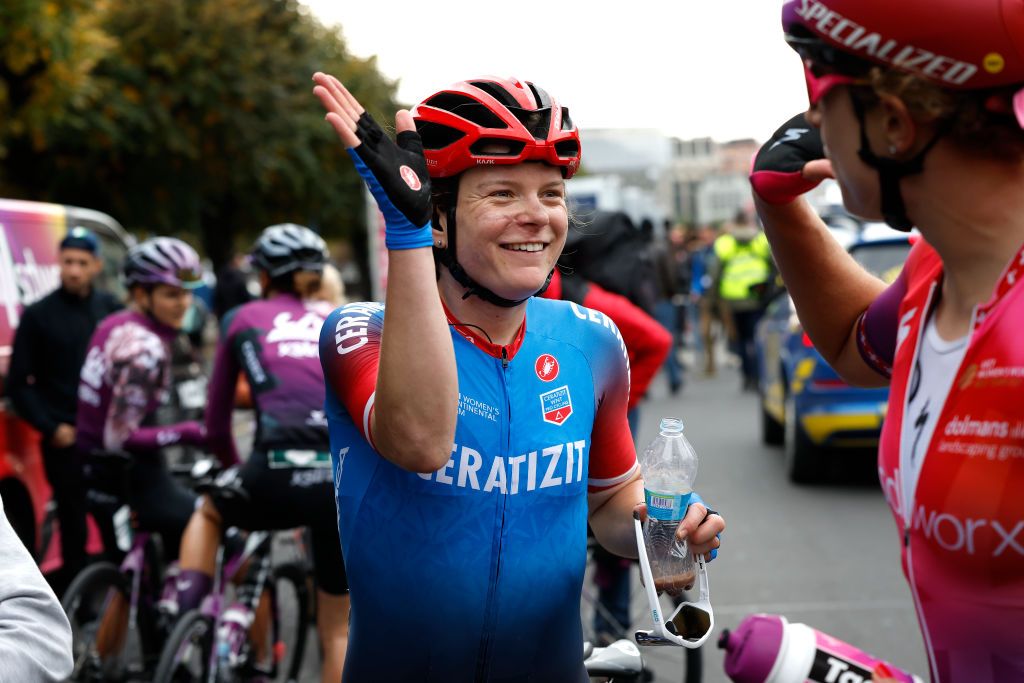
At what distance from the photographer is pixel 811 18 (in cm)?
196

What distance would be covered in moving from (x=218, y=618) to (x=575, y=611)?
2.79 m

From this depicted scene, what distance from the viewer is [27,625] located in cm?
185

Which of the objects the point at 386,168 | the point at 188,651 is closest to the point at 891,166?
the point at 386,168

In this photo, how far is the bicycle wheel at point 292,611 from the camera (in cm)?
545

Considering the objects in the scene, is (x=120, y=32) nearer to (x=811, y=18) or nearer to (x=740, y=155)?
(x=811, y=18)

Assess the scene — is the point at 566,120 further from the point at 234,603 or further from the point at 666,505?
the point at 234,603

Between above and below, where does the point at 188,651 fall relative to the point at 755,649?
below

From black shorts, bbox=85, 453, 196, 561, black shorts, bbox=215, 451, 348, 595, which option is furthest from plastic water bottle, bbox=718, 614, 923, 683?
black shorts, bbox=85, 453, 196, 561

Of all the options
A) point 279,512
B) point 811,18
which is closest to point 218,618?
point 279,512

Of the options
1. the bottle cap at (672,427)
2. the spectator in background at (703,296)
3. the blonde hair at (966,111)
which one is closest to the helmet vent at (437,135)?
the bottle cap at (672,427)

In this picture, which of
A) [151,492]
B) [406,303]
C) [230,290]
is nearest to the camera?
[406,303]

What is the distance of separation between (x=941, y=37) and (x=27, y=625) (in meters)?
1.69

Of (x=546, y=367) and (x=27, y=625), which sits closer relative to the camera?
(x=27, y=625)

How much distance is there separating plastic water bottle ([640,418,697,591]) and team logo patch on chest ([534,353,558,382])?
0.29 metres
